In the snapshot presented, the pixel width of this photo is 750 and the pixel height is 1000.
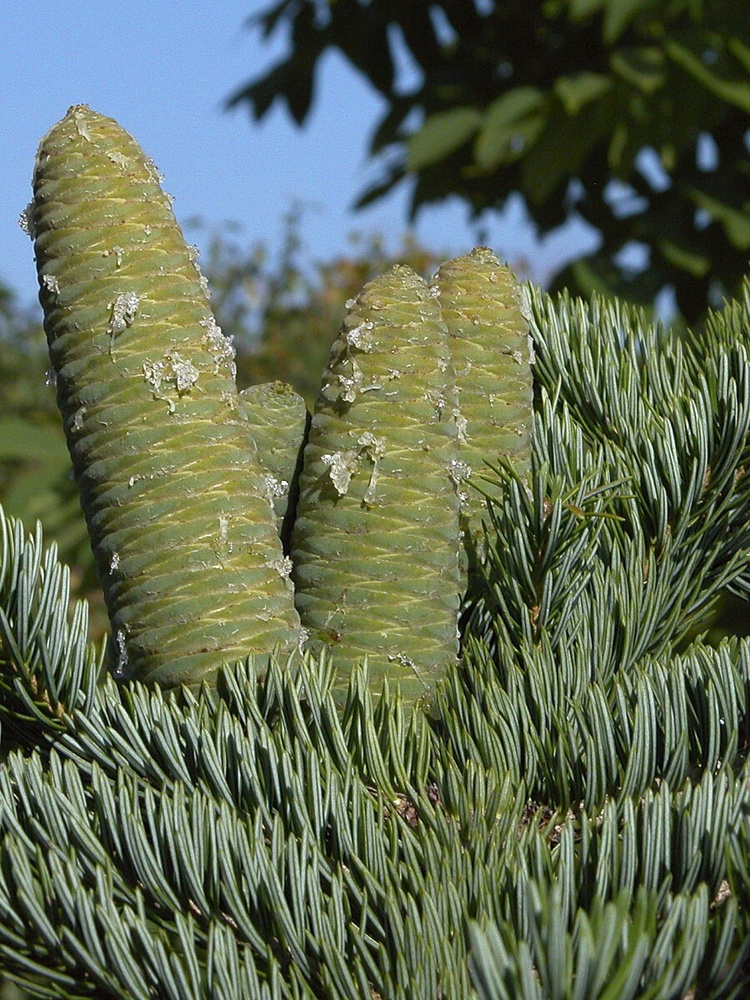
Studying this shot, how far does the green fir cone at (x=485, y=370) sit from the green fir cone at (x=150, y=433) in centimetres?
18

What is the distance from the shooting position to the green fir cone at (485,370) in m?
0.89

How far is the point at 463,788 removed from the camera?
658 millimetres

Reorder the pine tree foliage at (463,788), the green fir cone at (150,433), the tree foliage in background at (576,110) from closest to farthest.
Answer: the pine tree foliage at (463,788) < the green fir cone at (150,433) < the tree foliage in background at (576,110)

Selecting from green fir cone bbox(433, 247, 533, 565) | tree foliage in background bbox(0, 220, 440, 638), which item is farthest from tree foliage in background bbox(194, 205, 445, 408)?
green fir cone bbox(433, 247, 533, 565)

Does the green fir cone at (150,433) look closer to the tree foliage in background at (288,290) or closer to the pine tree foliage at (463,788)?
the pine tree foliage at (463,788)

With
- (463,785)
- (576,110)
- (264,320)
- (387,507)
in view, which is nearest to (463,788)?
(463,785)

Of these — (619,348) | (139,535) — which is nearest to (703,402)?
(619,348)

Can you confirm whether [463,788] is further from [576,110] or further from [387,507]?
[576,110]

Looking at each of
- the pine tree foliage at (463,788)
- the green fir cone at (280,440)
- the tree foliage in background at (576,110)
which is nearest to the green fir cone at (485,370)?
the pine tree foliage at (463,788)

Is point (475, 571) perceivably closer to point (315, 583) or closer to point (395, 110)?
point (315, 583)

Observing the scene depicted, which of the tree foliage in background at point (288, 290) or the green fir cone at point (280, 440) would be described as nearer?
the green fir cone at point (280, 440)

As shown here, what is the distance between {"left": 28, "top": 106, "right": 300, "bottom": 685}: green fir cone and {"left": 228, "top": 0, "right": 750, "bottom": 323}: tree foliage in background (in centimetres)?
266

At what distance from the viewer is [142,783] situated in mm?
673

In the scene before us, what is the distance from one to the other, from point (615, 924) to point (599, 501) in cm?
40
